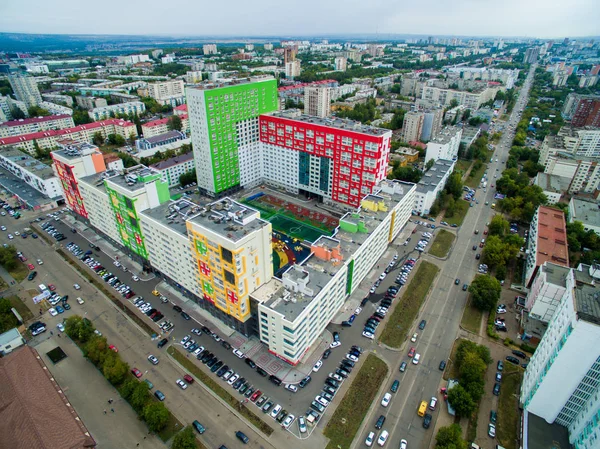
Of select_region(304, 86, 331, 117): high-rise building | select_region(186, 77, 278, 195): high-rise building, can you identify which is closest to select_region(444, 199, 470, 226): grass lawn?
select_region(186, 77, 278, 195): high-rise building

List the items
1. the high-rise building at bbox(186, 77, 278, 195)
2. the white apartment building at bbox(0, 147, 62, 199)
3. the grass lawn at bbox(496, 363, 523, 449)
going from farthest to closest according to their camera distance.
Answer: the white apartment building at bbox(0, 147, 62, 199) → the high-rise building at bbox(186, 77, 278, 195) → the grass lawn at bbox(496, 363, 523, 449)

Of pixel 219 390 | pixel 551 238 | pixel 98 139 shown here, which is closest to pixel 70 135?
pixel 98 139

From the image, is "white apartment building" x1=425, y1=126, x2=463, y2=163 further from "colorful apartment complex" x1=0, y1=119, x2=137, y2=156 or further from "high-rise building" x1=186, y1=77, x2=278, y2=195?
"colorful apartment complex" x1=0, y1=119, x2=137, y2=156

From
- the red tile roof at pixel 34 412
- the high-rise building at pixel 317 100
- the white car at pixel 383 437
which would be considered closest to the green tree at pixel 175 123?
the high-rise building at pixel 317 100

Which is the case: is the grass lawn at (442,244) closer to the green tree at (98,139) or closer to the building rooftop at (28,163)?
the building rooftop at (28,163)

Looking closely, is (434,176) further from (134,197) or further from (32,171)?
(32,171)

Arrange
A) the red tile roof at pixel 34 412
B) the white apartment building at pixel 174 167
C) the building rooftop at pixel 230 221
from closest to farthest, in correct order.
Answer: the red tile roof at pixel 34 412 → the building rooftop at pixel 230 221 → the white apartment building at pixel 174 167
